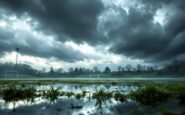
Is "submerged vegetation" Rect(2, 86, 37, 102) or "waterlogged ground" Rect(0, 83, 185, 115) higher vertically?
"submerged vegetation" Rect(2, 86, 37, 102)

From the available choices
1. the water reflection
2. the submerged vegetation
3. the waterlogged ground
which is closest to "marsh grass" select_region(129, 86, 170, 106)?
the waterlogged ground

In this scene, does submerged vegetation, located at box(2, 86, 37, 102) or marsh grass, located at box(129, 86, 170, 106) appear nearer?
marsh grass, located at box(129, 86, 170, 106)

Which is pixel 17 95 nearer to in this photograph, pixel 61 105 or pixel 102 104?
pixel 61 105

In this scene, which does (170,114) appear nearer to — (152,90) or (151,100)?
(151,100)

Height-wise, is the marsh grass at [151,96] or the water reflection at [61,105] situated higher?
the marsh grass at [151,96]

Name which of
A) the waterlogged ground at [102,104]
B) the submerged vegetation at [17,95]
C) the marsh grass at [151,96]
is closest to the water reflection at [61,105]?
the waterlogged ground at [102,104]

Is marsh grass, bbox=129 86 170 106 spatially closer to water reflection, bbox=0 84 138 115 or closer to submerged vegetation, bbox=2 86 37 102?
water reflection, bbox=0 84 138 115

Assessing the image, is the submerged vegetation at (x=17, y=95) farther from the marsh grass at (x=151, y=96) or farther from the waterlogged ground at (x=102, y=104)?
the marsh grass at (x=151, y=96)

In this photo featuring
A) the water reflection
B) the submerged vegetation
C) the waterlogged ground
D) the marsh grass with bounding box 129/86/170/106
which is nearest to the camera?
the waterlogged ground

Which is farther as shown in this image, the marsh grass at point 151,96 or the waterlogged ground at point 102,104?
the marsh grass at point 151,96

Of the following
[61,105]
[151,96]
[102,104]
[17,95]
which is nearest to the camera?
[102,104]

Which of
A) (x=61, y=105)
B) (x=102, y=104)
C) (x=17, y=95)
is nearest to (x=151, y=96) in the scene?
(x=102, y=104)

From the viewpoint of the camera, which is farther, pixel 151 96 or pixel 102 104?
pixel 151 96

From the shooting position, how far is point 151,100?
64.0ft
